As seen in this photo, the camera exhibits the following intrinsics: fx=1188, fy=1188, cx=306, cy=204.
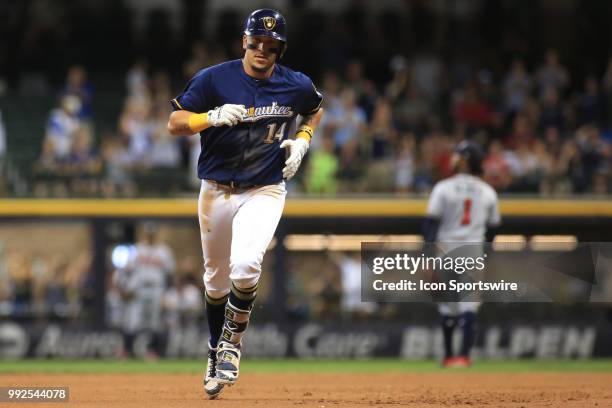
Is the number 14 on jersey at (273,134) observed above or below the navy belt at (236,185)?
above

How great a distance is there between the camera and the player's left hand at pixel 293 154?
7910 millimetres

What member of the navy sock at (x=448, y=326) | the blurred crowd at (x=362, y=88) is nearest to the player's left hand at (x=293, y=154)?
the navy sock at (x=448, y=326)

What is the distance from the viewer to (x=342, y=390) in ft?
30.6

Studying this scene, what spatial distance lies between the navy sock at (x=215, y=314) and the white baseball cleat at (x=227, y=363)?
1.23 ft

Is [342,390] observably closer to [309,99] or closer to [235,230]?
[235,230]

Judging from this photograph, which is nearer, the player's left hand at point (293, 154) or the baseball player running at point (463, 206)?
the player's left hand at point (293, 154)

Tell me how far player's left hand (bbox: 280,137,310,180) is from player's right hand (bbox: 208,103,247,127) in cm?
44

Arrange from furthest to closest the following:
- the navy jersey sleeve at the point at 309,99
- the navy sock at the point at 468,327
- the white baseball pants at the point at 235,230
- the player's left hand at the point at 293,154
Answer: the navy sock at the point at 468,327 < the navy jersey sleeve at the point at 309,99 < the player's left hand at the point at 293,154 < the white baseball pants at the point at 235,230

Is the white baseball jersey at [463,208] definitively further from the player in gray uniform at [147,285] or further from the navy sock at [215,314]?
the player in gray uniform at [147,285]

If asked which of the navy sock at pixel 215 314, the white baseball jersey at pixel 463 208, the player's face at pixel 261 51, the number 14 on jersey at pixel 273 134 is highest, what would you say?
the player's face at pixel 261 51

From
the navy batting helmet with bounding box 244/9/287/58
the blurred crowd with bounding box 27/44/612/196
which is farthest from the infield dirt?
the blurred crowd with bounding box 27/44/612/196

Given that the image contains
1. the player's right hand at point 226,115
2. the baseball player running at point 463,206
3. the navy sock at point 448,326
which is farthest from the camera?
the navy sock at point 448,326

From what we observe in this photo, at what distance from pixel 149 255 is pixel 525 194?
5.06 m

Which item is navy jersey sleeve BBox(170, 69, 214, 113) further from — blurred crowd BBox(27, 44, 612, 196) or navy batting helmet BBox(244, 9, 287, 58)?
blurred crowd BBox(27, 44, 612, 196)
